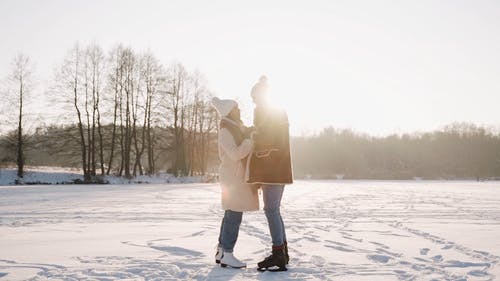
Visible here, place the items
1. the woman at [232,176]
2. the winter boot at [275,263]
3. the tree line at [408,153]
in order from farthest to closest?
1. the tree line at [408,153]
2. the woman at [232,176]
3. the winter boot at [275,263]

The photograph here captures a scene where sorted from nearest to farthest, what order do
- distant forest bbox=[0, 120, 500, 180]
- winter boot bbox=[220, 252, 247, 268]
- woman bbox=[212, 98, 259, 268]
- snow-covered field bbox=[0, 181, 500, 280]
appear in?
snow-covered field bbox=[0, 181, 500, 280]
winter boot bbox=[220, 252, 247, 268]
woman bbox=[212, 98, 259, 268]
distant forest bbox=[0, 120, 500, 180]

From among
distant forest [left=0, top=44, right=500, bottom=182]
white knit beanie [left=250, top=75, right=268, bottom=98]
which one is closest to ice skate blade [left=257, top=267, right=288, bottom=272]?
white knit beanie [left=250, top=75, right=268, bottom=98]

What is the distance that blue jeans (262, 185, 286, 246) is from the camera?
13.8 ft

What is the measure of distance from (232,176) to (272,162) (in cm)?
51

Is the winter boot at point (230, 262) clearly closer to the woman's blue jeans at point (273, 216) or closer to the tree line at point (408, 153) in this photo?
the woman's blue jeans at point (273, 216)

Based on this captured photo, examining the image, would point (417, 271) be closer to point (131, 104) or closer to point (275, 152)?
point (275, 152)

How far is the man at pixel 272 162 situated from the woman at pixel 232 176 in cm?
14

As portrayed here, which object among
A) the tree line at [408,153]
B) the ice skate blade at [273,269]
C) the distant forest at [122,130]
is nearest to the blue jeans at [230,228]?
the ice skate blade at [273,269]

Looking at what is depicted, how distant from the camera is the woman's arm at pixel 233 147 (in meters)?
4.20

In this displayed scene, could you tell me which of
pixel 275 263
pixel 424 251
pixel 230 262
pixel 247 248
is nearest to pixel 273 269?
pixel 275 263

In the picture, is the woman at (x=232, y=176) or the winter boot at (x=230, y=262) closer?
the winter boot at (x=230, y=262)

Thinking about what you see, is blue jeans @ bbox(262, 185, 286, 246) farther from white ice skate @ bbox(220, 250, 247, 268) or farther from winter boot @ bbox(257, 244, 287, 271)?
white ice skate @ bbox(220, 250, 247, 268)

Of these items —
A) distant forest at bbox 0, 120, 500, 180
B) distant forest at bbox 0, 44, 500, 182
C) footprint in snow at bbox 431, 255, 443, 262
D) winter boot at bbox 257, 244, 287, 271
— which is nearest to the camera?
winter boot at bbox 257, 244, 287, 271

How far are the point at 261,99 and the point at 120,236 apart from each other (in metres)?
3.14
